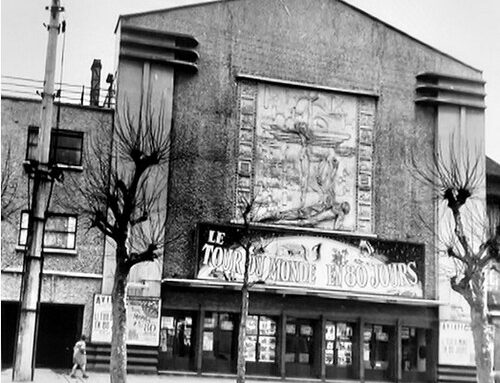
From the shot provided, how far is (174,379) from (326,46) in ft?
49.5

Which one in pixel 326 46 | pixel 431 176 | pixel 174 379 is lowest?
pixel 174 379

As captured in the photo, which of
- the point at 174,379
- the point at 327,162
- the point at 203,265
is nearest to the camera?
the point at 174,379

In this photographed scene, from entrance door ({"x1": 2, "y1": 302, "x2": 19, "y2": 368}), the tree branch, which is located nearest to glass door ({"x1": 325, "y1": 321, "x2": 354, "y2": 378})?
the tree branch

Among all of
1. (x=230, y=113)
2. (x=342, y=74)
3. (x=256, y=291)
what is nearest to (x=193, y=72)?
(x=230, y=113)

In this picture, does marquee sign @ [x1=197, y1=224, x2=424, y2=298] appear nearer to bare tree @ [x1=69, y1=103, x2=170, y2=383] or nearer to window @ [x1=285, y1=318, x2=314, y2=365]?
window @ [x1=285, y1=318, x2=314, y2=365]

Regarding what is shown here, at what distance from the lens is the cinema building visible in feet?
94.1

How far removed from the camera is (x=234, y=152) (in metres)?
29.9

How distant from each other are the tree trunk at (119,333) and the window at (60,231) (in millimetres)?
7785

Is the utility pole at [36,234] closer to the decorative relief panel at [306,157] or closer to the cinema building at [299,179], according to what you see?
the cinema building at [299,179]

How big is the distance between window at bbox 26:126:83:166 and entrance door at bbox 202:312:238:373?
7.77 metres

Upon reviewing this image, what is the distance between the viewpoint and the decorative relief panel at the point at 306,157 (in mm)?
30156

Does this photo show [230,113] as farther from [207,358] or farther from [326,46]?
[207,358]

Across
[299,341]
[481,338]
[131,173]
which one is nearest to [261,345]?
[299,341]

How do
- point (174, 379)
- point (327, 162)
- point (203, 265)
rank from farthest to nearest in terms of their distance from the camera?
1. point (327, 162)
2. point (203, 265)
3. point (174, 379)
